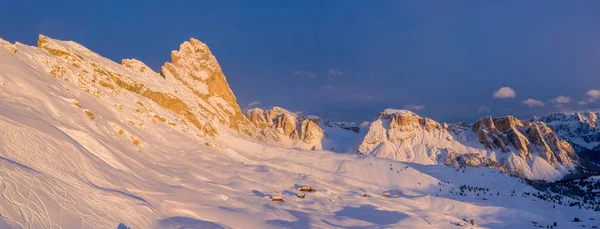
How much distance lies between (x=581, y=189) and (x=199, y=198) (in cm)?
8179

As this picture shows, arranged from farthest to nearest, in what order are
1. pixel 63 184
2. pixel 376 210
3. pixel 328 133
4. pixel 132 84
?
pixel 328 133, pixel 132 84, pixel 376 210, pixel 63 184

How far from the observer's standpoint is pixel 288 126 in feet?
510

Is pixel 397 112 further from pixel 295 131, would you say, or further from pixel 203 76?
pixel 203 76

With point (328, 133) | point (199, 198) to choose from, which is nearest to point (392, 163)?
point (199, 198)

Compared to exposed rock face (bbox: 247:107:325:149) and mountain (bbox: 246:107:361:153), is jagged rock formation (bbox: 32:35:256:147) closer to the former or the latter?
mountain (bbox: 246:107:361:153)

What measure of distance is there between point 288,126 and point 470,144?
79056 millimetres

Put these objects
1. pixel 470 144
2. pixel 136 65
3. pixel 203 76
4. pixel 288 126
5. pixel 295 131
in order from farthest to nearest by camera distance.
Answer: pixel 470 144
pixel 295 131
pixel 288 126
pixel 203 76
pixel 136 65

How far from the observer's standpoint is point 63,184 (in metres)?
13.2

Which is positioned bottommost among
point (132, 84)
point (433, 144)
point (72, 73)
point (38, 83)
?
point (38, 83)

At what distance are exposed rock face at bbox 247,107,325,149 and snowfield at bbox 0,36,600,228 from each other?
310 ft

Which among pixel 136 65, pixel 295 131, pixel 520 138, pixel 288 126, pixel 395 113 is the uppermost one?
pixel 395 113

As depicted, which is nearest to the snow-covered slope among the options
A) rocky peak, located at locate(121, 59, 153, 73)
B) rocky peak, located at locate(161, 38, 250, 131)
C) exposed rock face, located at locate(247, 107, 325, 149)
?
exposed rock face, located at locate(247, 107, 325, 149)

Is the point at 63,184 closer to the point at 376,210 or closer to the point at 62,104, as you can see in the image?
the point at 376,210

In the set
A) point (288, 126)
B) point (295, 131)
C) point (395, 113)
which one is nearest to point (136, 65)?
point (288, 126)
